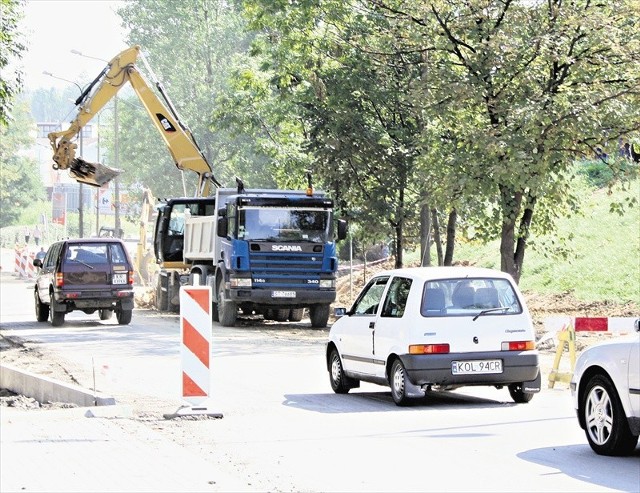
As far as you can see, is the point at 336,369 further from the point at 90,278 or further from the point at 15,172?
the point at 15,172

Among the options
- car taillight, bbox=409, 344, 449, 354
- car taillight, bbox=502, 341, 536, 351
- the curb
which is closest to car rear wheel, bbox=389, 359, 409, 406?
car taillight, bbox=409, 344, 449, 354

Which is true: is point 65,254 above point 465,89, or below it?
below

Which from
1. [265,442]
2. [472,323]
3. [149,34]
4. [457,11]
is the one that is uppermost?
[149,34]

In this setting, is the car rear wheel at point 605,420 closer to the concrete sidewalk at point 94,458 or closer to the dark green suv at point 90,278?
the concrete sidewalk at point 94,458

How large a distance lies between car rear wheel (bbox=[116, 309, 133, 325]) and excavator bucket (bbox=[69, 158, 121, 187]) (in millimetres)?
4150

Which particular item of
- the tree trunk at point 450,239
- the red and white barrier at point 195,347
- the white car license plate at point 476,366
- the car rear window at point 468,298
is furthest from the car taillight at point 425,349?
the tree trunk at point 450,239

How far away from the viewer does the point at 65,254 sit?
105 ft

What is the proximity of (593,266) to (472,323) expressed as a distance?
21698mm

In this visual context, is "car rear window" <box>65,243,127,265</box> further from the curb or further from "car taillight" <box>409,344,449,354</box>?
"car taillight" <box>409,344,449,354</box>

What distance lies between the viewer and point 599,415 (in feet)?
36.7

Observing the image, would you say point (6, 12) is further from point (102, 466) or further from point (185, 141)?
point (102, 466)

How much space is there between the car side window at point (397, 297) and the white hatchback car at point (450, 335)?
0.04ft

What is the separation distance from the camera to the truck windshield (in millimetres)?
31359

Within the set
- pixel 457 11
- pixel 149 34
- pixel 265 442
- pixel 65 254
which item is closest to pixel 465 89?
pixel 457 11
